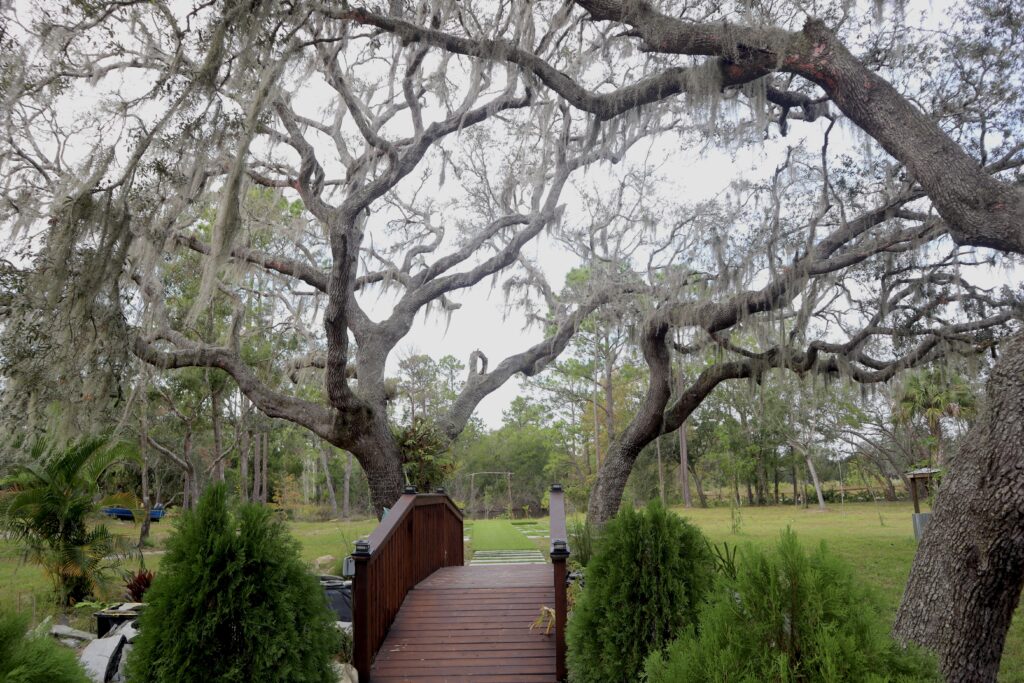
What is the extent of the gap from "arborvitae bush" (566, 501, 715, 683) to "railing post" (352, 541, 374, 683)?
1.68 meters

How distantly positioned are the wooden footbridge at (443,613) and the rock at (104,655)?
6.81 feet

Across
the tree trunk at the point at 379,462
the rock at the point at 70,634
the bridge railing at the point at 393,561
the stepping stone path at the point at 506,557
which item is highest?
the tree trunk at the point at 379,462

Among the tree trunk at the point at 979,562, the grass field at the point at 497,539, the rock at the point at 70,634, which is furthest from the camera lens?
the grass field at the point at 497,539

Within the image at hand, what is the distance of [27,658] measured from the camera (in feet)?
6.22

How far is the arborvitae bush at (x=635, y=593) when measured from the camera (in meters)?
3.53

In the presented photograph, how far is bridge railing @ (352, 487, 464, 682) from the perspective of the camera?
4.76 metres

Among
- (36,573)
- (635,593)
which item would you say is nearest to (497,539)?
(36,573)

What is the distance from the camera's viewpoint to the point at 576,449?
33438 mm

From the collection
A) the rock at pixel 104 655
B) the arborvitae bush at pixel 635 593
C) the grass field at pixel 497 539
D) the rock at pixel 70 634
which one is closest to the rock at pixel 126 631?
the rock at pixel 104 655

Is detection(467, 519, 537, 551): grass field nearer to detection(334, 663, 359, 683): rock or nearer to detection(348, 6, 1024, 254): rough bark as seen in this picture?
detection(334, 663, 359, 683): rock

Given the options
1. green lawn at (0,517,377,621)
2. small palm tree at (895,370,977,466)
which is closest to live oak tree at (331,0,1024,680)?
green lawn at (0,517,377,621)

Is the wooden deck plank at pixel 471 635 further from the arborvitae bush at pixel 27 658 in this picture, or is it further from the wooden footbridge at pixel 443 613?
the arborvitae bush at pixel 27 658

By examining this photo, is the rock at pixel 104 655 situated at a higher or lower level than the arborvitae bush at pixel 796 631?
lower

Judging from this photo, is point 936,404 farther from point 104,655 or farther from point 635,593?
point 104,655
